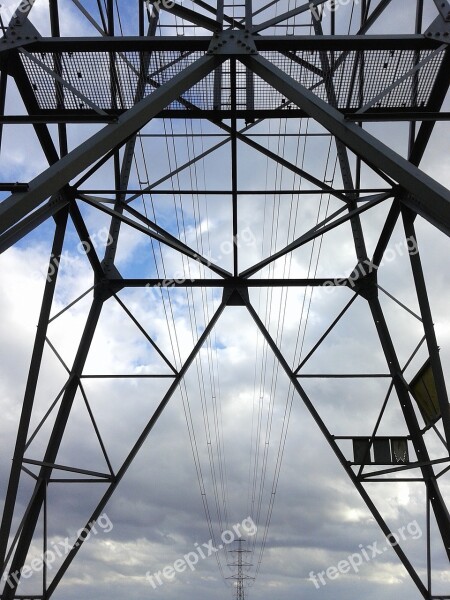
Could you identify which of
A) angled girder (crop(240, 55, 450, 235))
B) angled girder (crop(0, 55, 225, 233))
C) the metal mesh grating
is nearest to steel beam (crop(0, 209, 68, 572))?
the metal mesh grating

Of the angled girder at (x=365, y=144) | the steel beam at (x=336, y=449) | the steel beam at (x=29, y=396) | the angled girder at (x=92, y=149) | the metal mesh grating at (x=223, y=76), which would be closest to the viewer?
the angled girder at (x=92, y=149)

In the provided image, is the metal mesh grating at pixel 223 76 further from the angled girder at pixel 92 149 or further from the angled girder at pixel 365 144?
the angled girder at pixel 365 144

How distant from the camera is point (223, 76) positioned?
1311 centimetres

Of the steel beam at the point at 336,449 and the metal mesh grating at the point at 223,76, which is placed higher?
the metal mesh grating at the point at 223,76

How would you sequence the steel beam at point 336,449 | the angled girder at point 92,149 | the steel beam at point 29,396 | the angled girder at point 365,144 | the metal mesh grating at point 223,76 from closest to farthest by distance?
the angled girder at point 92,149 → the angled girder at point 365,144 → the metal mesh grating at point 223,76 → the steel beam at point 29,396 → the steel beam at point 336,449

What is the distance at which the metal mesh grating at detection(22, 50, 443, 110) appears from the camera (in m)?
11.2

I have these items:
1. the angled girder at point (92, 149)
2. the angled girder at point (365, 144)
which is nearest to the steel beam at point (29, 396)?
the angled girder at point (92, 149)

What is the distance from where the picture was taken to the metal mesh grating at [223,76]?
1120 cm

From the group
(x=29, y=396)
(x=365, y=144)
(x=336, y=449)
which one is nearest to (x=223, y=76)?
(x=365, y=144)

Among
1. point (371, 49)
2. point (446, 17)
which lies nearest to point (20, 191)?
point (371, 49)

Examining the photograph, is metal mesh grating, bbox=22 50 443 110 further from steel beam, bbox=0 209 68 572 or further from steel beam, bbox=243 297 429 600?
steel beam, bbox=243 297 429 600

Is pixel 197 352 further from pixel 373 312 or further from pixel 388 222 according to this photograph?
pixel 388 222

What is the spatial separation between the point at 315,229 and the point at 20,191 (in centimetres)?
788

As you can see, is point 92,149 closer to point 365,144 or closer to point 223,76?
point 365,144
